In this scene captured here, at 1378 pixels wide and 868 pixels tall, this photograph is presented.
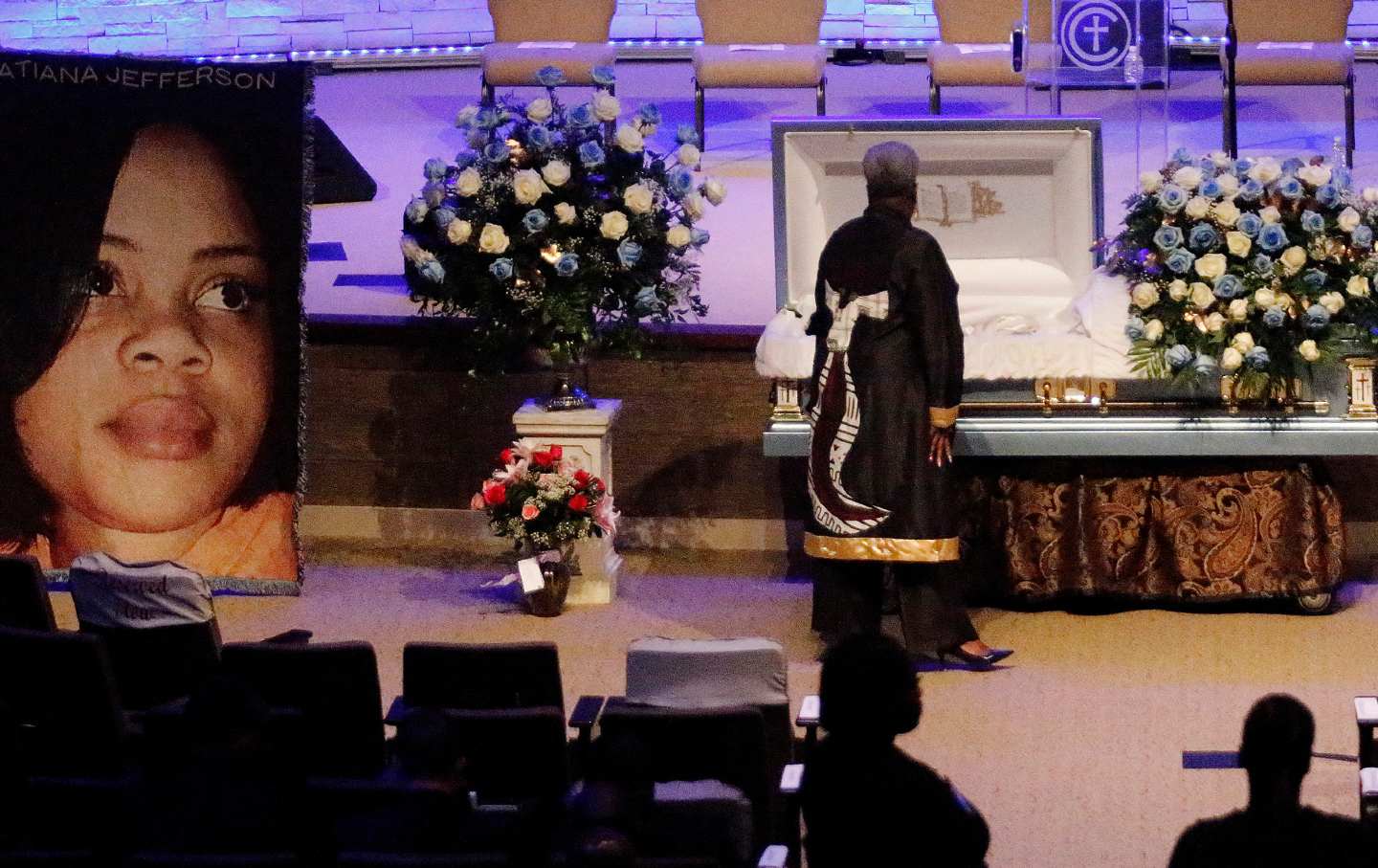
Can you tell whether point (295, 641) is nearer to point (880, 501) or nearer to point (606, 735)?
point (606, 735)

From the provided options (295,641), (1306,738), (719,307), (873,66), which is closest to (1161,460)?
(719,307)

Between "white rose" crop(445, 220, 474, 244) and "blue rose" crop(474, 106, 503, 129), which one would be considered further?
"blue rose" crop(474, 106, 503, 129)

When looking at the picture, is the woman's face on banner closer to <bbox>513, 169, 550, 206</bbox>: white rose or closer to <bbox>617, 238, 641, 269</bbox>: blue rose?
<bbox>513, 169, 550, 206</bbox>: white rose

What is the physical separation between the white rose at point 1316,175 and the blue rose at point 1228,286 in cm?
41

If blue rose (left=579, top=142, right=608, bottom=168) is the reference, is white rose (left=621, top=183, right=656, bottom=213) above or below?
below

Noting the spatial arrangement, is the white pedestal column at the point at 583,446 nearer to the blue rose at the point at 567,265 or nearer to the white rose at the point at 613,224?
the blue rose at the point at 567,265

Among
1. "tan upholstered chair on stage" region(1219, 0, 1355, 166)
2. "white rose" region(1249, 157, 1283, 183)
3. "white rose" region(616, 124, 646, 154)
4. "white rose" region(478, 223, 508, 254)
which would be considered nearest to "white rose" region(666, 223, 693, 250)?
"white rose" region(616, 124, 646, 154)

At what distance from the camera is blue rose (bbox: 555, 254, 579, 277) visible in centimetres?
736

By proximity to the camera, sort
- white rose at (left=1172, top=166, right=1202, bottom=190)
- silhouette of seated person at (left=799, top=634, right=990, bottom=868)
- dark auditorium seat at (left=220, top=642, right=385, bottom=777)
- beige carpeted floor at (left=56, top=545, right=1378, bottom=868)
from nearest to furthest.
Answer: silhouette of seated person at (left=799, top=634, right=990, bottom=868), dark auditorium seat at (left=220, top=642, right=385, bottom=777), beige carpeted floor at (left=56, top=545, right=1378, bottom=868), white rose at (left=1172, top=166, right=1202, bottom=190)

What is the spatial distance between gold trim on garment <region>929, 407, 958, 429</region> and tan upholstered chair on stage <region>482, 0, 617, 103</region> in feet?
15.3

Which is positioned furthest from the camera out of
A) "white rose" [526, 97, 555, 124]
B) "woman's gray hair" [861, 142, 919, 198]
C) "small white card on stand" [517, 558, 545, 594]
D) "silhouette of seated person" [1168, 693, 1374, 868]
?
"white rose" [526, 97, 555, 124]

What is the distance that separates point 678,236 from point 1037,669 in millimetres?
2012

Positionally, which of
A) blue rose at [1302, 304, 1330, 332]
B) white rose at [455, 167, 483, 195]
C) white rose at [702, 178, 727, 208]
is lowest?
blue rose at [1302, 304, 1330, 332]

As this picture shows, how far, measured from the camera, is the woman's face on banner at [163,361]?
7.50 metres
